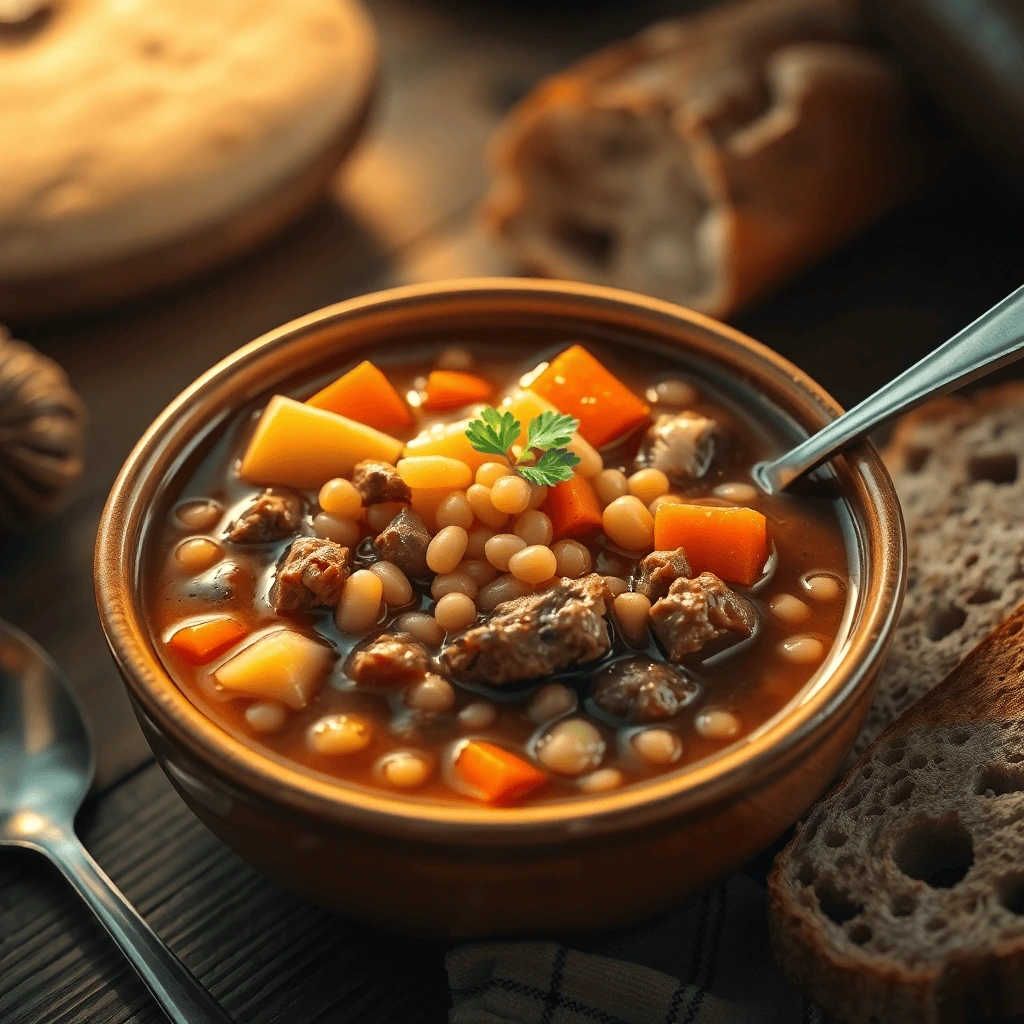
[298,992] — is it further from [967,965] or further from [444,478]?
[967,965]

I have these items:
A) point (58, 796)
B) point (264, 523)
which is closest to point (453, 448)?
point (264, 523)

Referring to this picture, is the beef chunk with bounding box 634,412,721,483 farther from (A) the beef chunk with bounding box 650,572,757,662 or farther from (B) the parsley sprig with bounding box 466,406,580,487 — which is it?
(A) the beef chunk with bounding box 650,572,757,662

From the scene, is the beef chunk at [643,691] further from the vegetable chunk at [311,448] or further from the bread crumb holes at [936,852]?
the vegetable chunk at [311,448]

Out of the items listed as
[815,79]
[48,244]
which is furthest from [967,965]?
[48,244]

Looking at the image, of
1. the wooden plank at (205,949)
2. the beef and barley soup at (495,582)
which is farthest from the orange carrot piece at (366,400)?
the wooden plank at (205,949)

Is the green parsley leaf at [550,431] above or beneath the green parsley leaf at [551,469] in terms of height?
above

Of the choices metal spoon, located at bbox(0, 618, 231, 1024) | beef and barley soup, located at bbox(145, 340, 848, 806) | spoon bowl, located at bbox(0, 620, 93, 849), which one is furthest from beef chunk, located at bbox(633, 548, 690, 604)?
spoon bowl, located at bbox(0, 620, 93, 849)
